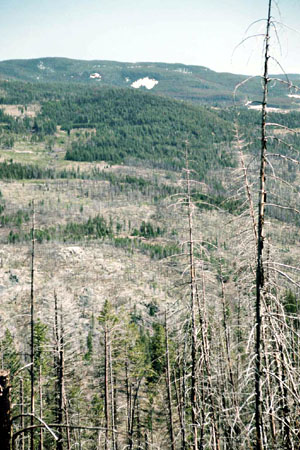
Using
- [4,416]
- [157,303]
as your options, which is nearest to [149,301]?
[157,303]

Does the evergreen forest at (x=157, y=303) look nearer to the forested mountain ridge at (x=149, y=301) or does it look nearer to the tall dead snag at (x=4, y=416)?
the tall dead snag at (x=4, y=416)

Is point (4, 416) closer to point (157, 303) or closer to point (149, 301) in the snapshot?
point (157, 303)

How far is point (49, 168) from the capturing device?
198 meters

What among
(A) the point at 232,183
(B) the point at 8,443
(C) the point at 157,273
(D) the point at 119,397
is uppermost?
(A) the point at 232,183

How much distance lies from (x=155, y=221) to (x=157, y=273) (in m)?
46.6

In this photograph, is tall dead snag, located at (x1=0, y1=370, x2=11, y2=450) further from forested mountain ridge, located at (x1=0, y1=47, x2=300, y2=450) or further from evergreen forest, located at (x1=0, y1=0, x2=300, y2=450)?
forested mountain ridge, located at (x1=0, y1=47, x2=300, y2=450)

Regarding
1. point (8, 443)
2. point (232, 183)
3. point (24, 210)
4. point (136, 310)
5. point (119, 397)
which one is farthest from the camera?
point (24, 210)

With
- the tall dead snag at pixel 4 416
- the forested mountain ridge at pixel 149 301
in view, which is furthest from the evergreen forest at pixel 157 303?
the forested mountain ridge at pixel 149 301

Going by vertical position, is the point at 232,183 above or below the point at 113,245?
above

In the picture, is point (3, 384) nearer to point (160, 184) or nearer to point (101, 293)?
point (101, 293)

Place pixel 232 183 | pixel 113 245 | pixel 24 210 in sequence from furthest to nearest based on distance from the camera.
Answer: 1. pixel 24 210
2. pixel 113 245
3. pixel 232 183

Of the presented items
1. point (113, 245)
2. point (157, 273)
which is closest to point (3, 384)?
point (157, 273)

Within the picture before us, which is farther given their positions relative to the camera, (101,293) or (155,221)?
(155,221)

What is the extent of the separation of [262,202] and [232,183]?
350 cm
